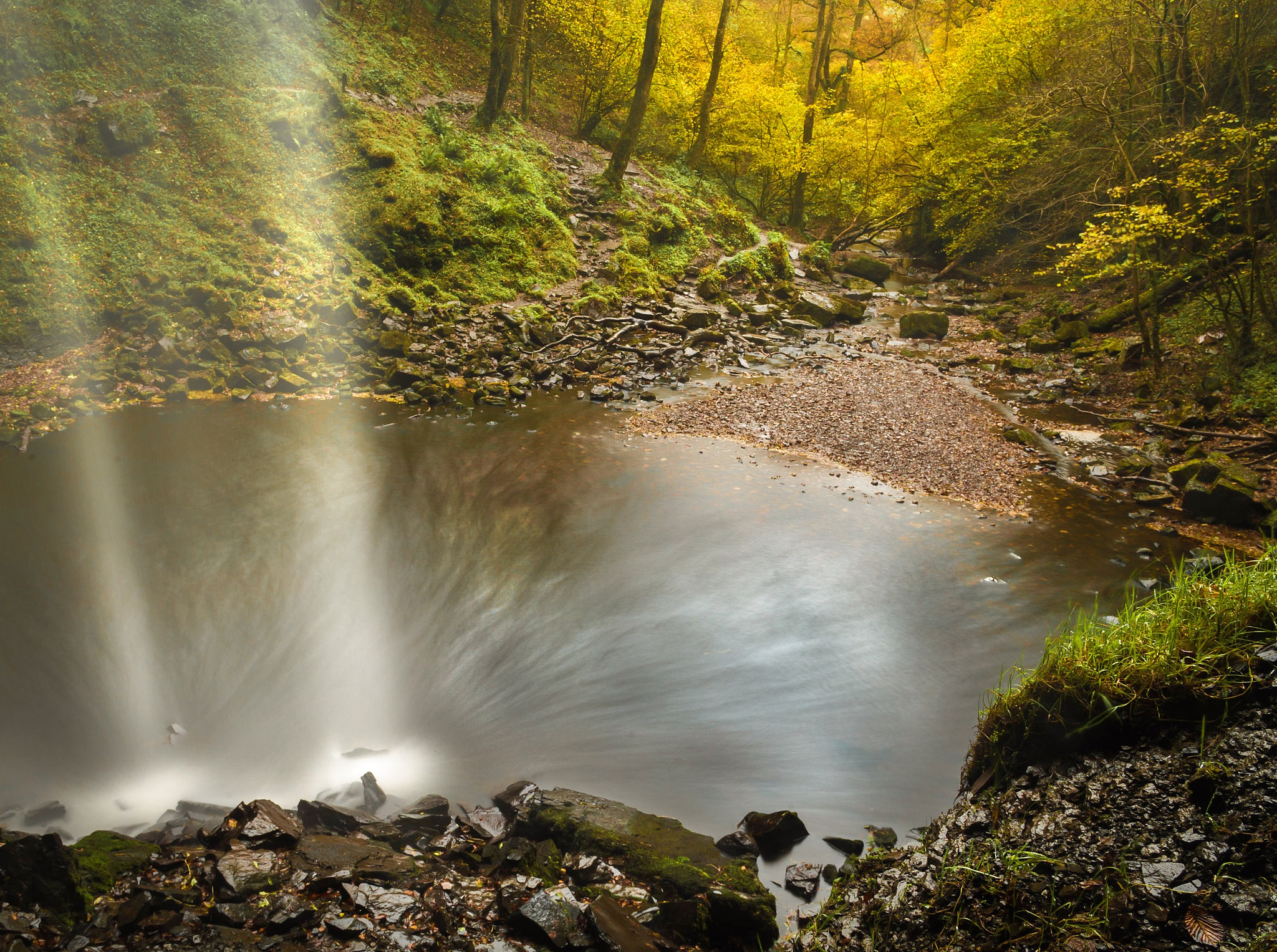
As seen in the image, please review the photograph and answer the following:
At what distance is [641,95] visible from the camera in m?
21.5

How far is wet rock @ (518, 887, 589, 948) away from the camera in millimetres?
3441

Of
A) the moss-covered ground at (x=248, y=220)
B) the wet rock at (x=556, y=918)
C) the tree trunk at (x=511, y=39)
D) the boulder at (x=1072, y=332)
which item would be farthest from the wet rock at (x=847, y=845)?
the tree trunk at (x=511, y=39)

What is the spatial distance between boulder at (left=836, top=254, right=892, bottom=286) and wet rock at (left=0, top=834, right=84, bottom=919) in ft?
95.5

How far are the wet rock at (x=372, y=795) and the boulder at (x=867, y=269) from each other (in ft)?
90.0

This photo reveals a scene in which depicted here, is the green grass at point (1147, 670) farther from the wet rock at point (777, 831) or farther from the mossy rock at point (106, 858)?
the mossy rock at point (106, 858)

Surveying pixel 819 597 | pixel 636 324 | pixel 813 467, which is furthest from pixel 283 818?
pixel 636 324

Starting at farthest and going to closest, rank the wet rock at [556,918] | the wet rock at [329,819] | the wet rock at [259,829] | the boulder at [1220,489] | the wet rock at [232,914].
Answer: the boulder at [1220,489]
the wet rock at [329,819]
the wet rock at [259,829]
the wet rock at [556,918]
the wet rock at [232,914]

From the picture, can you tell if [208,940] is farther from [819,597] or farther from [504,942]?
[819,597]

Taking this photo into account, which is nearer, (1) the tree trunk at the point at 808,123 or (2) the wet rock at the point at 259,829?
(2) the wet rock at the point at 259,829

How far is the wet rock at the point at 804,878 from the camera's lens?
14.1ft

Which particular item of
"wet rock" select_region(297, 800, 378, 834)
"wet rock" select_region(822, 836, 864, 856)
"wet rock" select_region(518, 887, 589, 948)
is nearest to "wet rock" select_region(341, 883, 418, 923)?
"wet rock" select_region(518, 887, 589, 948)

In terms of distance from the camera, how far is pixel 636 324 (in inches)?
711

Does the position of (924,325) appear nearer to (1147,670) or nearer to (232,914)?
(1147,670)

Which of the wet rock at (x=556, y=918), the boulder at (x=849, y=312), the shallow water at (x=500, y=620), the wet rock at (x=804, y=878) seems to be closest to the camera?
the wet rock at (x=556, y=918)
